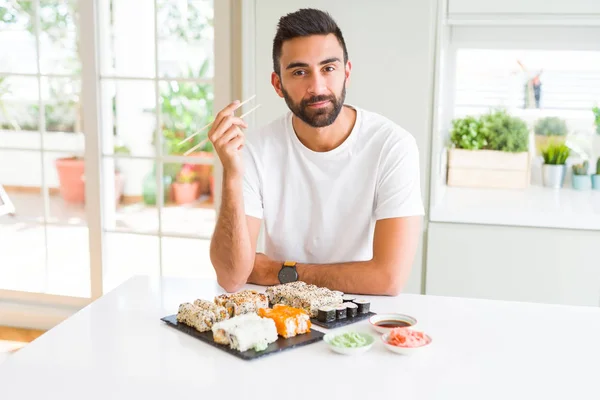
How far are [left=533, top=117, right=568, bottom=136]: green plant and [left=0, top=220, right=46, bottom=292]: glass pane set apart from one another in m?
2.95

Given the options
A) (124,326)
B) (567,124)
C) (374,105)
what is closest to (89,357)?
(124,326)

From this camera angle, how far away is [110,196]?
401 cm

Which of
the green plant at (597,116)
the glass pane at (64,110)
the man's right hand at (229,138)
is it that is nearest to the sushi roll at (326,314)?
the man's right hand at (229,138)

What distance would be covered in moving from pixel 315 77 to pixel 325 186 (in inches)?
13.9

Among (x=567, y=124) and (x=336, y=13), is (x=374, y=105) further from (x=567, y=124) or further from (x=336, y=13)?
(x=567, y=124)

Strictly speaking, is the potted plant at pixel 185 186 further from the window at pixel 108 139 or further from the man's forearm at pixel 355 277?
the man's forearm at pixel 355 277

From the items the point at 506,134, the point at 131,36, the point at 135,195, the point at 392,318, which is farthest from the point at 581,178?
the point at 135,195

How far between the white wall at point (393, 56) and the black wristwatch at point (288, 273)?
1.19m

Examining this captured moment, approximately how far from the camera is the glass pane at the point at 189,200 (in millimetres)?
6289

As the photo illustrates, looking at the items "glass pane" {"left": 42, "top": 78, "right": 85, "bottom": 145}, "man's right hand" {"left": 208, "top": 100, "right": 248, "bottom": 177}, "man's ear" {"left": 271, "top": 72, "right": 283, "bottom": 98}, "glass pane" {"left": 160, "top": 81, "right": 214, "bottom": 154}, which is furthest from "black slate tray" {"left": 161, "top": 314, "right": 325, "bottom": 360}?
"glass pane" {"left": 42, "top": 78, "right": 85, "bottom": 145}

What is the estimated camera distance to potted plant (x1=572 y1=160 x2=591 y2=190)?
351 cm

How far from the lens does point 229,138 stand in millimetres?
2053

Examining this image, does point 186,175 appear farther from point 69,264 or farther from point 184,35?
point 69,264

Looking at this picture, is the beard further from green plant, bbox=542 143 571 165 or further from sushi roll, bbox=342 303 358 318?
green plant, bbox=542 143 571 165
